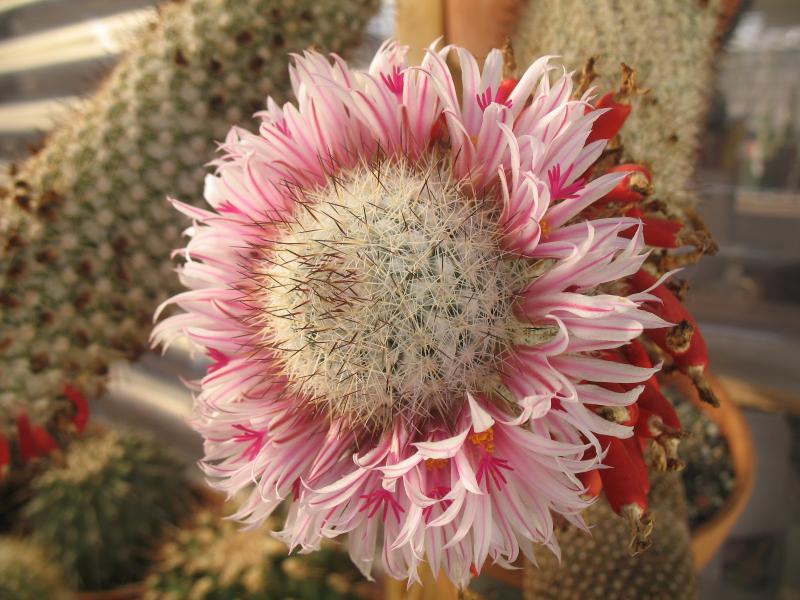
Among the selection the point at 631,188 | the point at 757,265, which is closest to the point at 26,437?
the point at 631,188

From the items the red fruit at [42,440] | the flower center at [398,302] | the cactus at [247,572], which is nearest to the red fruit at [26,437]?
the red fruit at [42,440]

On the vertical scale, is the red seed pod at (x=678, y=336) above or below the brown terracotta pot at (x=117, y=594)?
above

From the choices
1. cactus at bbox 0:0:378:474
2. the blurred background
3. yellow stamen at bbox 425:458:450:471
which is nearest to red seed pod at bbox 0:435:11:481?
cactus at bbox 0:0:378:474

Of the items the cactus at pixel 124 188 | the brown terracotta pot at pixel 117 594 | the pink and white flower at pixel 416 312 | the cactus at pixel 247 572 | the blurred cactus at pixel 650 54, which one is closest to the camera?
the pink and white flower at pixel 416 312

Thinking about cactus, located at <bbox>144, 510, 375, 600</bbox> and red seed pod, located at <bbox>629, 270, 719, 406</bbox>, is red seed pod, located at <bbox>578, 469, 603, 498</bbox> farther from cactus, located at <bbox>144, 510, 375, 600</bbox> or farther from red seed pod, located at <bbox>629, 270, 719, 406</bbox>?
cactus, located at <bbox>144, 510, 375, 600</bbox>

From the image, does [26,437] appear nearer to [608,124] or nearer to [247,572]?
[247,572]

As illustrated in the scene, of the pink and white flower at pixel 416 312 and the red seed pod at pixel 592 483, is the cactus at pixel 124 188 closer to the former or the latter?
the pink and white flower at pixel 416 312
